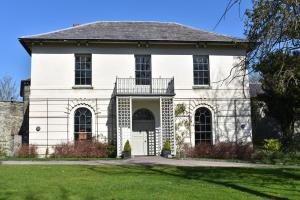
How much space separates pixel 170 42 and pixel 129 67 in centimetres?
291

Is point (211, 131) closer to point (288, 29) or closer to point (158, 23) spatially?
point (158, 23)

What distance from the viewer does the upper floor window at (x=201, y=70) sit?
29.0 meters

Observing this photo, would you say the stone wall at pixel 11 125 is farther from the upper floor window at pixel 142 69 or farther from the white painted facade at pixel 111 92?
the upper floor window at pixel 142 69

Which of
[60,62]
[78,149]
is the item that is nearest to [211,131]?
[78,149]

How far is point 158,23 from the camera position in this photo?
3161 centimetres

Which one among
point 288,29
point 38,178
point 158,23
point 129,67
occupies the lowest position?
point 38,178

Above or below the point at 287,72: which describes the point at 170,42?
above

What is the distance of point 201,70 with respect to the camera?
29078 mm

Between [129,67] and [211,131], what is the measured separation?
21.0 feet

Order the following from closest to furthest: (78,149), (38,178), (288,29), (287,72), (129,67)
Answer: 1. (288,29)
2. (287,72)
3. (38,178)
4. (78,149)
5. (129,67)

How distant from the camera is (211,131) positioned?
28797 millimetres

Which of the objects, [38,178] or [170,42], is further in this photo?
[170,42]

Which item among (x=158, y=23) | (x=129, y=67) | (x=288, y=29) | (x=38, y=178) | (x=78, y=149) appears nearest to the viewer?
(x=288, y=29)

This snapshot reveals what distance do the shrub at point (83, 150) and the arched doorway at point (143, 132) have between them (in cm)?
207
